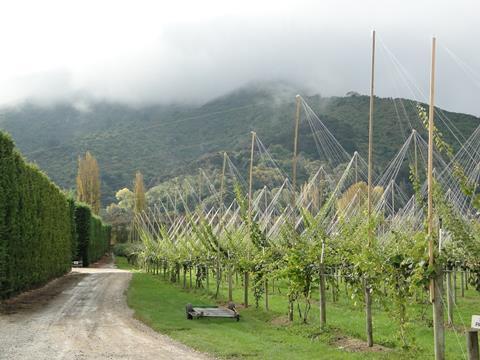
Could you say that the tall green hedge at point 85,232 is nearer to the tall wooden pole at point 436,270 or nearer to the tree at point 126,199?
the tree at point 126,199

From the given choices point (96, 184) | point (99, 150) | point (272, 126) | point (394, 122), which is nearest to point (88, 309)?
point (394, 122)

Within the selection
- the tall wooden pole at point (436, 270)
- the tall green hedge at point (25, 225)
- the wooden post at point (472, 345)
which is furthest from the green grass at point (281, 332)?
the tall green hedge at point (25, 225)

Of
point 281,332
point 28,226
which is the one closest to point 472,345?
point 281,332

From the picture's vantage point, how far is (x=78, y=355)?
36.2ft

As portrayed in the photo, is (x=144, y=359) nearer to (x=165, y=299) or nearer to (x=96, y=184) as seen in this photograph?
(x=165, y=299)

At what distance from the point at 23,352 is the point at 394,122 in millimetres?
47666

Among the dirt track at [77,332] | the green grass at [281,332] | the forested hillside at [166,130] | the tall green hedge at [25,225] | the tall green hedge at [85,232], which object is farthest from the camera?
the forested hillside at [166,130]

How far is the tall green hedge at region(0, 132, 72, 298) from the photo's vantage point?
67.0 ft

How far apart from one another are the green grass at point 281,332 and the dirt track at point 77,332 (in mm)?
647

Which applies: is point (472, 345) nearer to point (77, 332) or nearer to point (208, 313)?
point (77, 332)

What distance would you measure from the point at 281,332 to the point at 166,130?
13106 centimetres

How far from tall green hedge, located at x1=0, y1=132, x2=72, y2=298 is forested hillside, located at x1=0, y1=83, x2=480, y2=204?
36470mm

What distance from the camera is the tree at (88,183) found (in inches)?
3337

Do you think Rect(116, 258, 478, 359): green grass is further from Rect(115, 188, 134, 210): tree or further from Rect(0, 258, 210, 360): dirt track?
Rect(115, 188, 134, 210): tree
